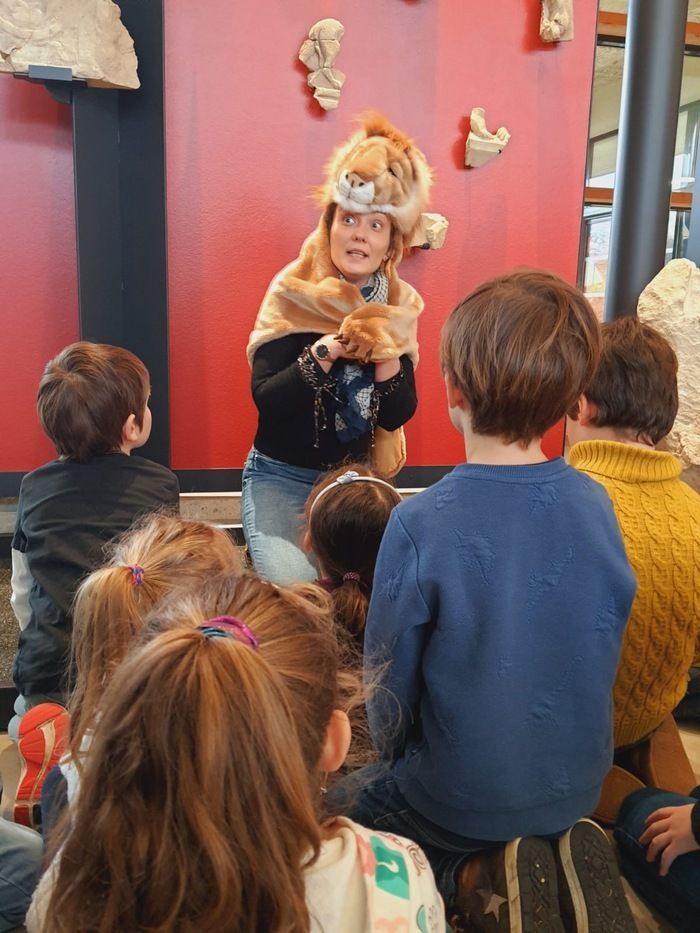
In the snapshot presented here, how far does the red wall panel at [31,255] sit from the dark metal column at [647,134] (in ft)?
6.02

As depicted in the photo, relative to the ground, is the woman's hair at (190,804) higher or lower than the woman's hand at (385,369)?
lower

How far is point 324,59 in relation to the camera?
2.73 meters

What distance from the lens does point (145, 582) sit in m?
1.06

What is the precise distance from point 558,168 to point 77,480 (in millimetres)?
2438

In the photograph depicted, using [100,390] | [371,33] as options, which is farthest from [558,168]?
[100,390]

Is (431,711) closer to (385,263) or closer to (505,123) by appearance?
(385,263)

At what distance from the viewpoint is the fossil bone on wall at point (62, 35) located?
2227 mm

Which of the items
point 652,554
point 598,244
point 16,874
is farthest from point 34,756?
point 598,244

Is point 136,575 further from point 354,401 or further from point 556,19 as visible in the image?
point 556,19

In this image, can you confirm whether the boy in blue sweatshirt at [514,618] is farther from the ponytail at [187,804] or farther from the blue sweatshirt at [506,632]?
the ponytail at [187,804]

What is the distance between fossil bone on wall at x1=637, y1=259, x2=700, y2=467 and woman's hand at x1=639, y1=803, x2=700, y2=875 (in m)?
1.27

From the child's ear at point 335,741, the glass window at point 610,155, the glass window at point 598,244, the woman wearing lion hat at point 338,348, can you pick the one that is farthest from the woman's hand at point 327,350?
the glass window at point 598,244

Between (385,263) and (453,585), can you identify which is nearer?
(453,585)

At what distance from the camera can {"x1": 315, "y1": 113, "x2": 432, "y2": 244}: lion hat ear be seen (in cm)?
200
